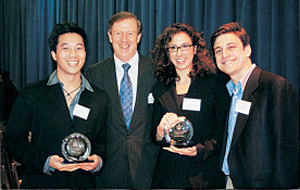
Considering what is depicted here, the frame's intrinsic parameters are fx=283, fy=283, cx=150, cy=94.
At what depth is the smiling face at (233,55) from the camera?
2229 millimetres

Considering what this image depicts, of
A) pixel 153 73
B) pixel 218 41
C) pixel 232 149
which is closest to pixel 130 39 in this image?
pixel 153 73

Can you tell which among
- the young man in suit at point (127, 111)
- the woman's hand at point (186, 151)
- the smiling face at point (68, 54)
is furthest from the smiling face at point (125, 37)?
the woman's hand at point (186, 151)

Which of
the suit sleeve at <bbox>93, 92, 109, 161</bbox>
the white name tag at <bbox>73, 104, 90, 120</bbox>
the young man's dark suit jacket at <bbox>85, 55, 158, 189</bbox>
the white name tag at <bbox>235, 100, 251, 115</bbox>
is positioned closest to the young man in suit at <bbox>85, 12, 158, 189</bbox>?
the young man's dark suit jacket at <bbox>85, 55, 158, 189</bbox>

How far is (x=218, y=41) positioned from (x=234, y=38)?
4.9 inches

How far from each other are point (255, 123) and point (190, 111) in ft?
1.58

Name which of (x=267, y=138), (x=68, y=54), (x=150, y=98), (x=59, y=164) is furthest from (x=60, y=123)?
(x=267, y=138)

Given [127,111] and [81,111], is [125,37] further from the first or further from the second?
[81,111]

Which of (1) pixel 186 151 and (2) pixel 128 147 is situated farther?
(2) pixel 128 147

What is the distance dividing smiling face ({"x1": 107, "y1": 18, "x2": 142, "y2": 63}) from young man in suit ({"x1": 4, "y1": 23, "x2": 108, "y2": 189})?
32 centimetres

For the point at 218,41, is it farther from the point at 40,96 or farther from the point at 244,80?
the point at 40,96

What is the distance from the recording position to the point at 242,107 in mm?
2125

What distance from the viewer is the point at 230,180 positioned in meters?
2.31

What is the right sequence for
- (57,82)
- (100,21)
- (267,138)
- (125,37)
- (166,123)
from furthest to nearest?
(100,21) < (125,37) < (57,82) < (166,123) < (267,138)

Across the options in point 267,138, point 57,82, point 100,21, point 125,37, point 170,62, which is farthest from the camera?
point 100,21
